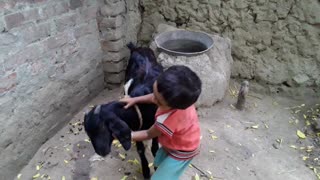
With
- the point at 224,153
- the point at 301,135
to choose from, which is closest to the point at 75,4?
the point at 224,153

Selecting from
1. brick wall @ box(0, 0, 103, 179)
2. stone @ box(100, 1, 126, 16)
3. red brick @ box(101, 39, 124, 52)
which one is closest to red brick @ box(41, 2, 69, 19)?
brick wall @ box(0, 0, 103, 179)

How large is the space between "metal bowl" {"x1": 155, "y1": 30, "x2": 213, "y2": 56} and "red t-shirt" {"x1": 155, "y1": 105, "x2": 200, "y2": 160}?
1.54m

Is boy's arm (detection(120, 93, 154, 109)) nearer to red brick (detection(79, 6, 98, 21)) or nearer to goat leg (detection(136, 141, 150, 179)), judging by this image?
goat leg (detection(136, 141, 150, 179))

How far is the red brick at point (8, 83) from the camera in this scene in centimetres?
226

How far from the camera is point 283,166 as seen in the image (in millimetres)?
2682

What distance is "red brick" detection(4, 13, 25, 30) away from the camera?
219cm

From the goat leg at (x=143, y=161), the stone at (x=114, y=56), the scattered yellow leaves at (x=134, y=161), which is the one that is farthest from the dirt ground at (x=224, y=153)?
the stone at (x=114, y=56)

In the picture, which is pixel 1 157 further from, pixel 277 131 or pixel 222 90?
pixel 277 131

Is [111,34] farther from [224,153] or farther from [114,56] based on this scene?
[224,153]

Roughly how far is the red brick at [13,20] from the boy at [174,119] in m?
1.03

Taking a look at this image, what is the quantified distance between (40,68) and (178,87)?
149cm

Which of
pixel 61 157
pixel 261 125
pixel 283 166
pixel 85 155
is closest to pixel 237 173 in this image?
pixel 283 166

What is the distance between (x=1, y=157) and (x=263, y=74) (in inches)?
109

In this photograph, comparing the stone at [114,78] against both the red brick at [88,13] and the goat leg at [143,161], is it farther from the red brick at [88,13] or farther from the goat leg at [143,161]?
the goat leg at [143,161]
